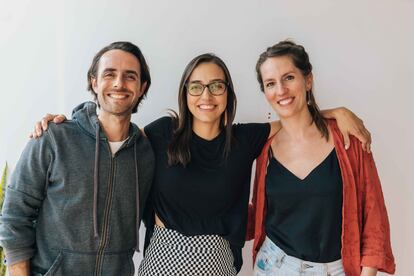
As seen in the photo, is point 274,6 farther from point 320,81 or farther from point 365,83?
point 365,83

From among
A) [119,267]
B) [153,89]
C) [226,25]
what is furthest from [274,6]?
[119,267]

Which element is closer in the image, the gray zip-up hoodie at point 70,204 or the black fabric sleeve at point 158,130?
the gray zip-up hoodie at point 70,204

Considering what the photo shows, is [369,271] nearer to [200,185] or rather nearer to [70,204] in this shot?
[200,185]

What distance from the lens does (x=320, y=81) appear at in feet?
6.57

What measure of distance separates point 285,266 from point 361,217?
0.39m

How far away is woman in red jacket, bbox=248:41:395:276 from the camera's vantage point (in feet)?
4.75

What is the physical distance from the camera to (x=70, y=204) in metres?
1.38

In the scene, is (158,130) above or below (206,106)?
below

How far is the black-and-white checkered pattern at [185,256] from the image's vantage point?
1.47 meters

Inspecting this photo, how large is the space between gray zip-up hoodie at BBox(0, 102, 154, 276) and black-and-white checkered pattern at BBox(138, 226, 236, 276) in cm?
13

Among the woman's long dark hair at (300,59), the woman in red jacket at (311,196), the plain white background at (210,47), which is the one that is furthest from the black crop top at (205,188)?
the plain white background at (210,47)

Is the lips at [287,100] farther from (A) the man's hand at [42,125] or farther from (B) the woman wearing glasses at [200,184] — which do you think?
(A) the man's hand at [42,125]

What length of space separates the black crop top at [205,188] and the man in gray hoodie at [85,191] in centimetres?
12

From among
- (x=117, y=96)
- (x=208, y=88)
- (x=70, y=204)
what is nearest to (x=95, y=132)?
(x=117, y=96)
